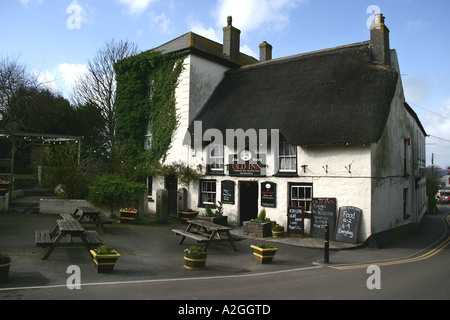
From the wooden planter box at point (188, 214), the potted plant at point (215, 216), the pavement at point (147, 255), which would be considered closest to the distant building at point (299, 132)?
the potted plant at point (215, 216)

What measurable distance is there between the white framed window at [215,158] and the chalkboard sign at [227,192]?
2.84ft

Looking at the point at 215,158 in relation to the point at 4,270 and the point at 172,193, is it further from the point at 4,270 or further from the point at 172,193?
the point at 4,270

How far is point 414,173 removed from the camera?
21.4 metres

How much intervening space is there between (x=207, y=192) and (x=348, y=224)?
741cm

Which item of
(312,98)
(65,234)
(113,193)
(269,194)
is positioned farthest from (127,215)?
(312,98)

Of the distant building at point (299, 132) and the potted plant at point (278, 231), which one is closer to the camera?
the distant building at point (299, 132)

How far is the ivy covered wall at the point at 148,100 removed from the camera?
773 inches

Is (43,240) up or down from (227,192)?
down

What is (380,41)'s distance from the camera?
15703mm

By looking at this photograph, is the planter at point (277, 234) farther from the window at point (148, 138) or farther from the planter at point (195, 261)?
the window at point (148, 138)

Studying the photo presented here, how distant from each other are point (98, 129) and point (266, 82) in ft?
62.2

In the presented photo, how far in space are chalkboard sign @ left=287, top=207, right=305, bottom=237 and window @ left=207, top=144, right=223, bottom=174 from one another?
15.2 feet

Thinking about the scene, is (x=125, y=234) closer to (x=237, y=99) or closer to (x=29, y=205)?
(x=29, y=205)
